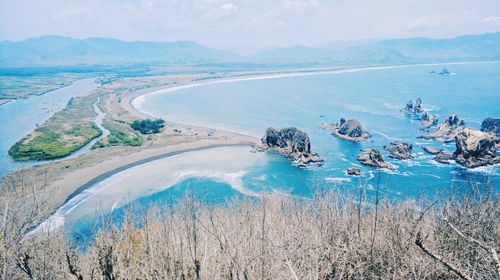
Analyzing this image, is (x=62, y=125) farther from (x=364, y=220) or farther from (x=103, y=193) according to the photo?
(x=364, y=220)

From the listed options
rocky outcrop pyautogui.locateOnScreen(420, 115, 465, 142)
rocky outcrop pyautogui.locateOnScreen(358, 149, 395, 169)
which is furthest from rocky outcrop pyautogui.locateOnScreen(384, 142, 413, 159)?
rocky outcrop pyautogui.locateOnScreen(420, 115, 465, 142)

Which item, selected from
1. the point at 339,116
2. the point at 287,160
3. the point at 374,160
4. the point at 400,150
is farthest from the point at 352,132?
the point at 339,116

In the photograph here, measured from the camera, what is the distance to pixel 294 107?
345 feet

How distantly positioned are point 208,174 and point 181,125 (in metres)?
33.4

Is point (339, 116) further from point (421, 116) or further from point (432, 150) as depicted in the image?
point (432, 150)

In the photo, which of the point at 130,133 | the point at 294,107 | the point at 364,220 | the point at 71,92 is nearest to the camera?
the point at 364,220

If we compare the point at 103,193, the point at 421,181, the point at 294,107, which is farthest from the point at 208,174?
the point at 294,107

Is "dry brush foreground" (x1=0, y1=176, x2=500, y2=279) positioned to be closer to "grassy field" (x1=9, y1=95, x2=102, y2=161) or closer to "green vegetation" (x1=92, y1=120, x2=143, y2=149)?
"grassy field" (x1=9, y1=95, x2=102, y2=161)

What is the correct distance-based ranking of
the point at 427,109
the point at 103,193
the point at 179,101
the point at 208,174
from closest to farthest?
the point at 103,193
the point at 208,174
the point at 427,109
the point at 179,101

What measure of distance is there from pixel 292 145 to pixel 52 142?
43.3 m

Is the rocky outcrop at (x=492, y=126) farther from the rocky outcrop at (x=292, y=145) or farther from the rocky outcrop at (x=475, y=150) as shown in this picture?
the rocky outcrop at (x=292, y=145)

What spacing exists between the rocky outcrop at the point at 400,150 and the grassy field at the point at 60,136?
176ft

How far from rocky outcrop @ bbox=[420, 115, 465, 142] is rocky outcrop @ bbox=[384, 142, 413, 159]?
984cm

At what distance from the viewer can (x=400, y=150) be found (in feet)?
191
